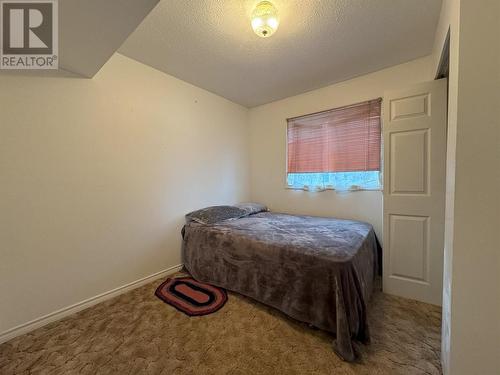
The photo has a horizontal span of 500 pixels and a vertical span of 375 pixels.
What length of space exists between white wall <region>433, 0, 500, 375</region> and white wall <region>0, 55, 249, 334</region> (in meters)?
2.48

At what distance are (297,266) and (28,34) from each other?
7.88ft

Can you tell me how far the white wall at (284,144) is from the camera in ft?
7.69

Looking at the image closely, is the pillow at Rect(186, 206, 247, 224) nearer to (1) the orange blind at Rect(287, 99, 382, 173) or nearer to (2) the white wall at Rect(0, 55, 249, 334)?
(2) the white wall at Rect(0, 55, 249, 334)

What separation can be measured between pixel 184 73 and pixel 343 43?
180 centimetres

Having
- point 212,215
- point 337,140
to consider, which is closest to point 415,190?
point 337,140

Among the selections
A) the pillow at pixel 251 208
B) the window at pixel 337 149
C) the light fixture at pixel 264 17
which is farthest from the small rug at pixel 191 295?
the light fixture at pixel 264 17

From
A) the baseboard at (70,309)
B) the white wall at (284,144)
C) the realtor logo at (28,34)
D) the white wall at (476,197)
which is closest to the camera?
the white wall at (476,197)

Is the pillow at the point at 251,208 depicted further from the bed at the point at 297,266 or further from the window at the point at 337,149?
the window at the point at 337,149

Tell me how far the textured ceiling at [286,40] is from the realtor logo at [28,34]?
689mm

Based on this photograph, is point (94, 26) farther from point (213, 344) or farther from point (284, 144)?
point (284, 144)

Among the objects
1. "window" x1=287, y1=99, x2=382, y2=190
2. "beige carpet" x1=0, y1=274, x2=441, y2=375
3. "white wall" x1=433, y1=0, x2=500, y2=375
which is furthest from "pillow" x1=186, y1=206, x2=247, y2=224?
"white wall" x1=433, y1=0, x2=500, y2=375

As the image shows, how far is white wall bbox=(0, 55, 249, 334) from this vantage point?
1.46 meters

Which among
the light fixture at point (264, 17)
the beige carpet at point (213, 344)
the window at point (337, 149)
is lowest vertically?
the beige carpet at point (213, 344)

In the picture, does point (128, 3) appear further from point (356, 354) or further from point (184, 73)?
point (356, 354)
